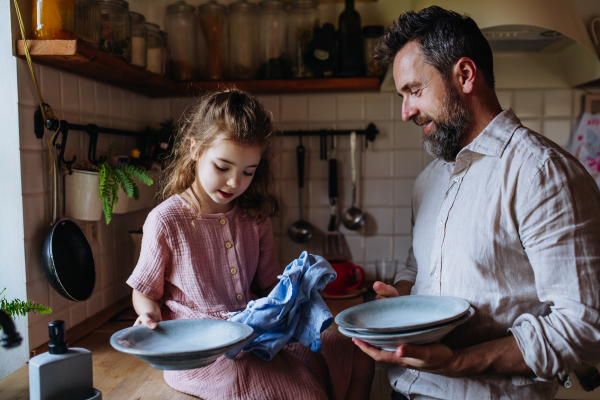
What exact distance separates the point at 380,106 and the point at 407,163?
0.86 ft

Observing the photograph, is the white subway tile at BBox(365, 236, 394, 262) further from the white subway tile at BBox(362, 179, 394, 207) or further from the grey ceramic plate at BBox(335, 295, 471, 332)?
the grey ceramic plate at BBox(335, 295, 471, 332)

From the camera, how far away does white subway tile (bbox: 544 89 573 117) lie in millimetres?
1843

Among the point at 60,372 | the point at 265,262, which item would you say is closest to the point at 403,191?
the point at 265,262

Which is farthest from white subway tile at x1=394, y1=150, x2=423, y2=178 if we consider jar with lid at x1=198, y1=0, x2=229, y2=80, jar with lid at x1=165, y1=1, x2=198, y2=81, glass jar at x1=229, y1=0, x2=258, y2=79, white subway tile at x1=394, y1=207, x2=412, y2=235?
jar with lid at x1=165, y1=1, x2=198, y2=81

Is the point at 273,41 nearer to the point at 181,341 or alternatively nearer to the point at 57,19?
the point at 57,19

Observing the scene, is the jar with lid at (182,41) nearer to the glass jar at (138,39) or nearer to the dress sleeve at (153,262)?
the glass jar at (138,39)

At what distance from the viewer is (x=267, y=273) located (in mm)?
1359

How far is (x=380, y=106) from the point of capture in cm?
192

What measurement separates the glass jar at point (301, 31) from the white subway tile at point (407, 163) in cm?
50

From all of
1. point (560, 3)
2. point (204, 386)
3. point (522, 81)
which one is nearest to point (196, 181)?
point (204, 386)

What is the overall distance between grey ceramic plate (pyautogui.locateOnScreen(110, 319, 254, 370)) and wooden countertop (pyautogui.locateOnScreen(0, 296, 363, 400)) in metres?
0.24

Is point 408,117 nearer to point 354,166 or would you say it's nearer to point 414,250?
point 414,250

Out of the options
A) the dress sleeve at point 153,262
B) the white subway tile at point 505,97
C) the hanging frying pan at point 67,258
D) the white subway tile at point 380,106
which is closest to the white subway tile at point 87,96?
the hanging frying pan at point 67,258

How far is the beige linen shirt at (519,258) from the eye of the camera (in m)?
0.87
